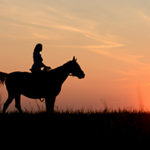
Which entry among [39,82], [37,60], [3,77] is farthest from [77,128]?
[3,77]

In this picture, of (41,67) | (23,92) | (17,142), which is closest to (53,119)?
(17,142)

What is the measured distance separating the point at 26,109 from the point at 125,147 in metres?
5.12

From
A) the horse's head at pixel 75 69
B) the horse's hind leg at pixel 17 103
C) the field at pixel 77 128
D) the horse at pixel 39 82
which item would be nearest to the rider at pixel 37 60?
the horse at pixel 39 82

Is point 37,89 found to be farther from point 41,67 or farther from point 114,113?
point 114,113

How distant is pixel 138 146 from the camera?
6.63m

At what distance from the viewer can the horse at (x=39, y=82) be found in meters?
13.5

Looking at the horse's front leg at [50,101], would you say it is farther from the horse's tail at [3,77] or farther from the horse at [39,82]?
the horse's tail at [3,77]

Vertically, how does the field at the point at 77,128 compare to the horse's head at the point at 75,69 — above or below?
below

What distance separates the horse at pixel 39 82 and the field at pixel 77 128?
12.1ft

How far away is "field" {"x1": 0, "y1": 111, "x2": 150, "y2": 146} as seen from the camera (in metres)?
7.15

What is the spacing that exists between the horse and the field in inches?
146

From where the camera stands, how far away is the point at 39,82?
45.3 feet

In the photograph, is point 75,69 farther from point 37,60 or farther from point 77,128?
point 77,128

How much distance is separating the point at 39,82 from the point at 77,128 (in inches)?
242
